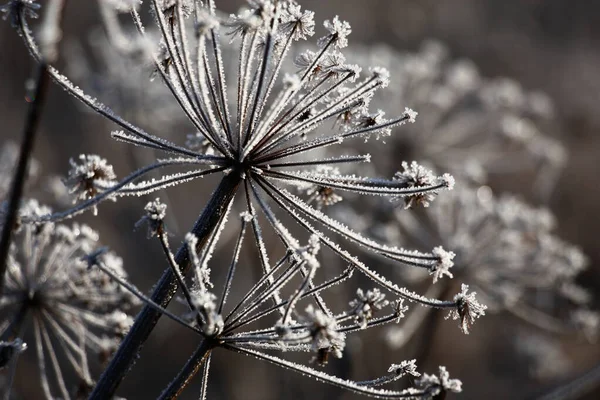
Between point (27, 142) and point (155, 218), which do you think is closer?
point (27, 142)

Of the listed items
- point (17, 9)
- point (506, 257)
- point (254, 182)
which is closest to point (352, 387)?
point (254, 182)

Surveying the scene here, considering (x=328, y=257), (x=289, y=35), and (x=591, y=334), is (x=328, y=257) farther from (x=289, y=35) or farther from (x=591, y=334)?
(x=289, y=35)

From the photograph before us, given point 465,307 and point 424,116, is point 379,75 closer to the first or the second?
point 465,307

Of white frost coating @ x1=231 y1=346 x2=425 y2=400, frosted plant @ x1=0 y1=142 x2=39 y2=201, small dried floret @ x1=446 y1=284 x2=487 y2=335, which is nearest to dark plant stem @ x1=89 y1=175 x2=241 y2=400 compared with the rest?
white frost coating @ x1=231 y1=346 x2=425 y2=400

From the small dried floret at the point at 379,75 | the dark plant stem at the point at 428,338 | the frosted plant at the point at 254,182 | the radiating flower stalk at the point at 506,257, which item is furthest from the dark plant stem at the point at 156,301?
the radiating flower stalk at the point at 506,257

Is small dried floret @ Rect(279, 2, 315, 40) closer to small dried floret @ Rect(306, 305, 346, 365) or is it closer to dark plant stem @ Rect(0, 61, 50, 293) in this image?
small dried floret @ Rect(306, 305, 346, 365)
